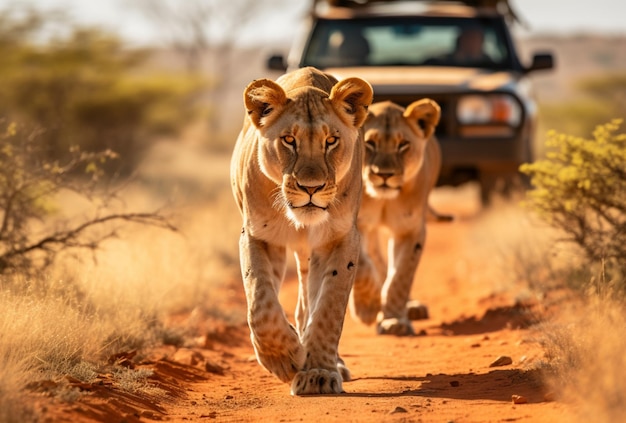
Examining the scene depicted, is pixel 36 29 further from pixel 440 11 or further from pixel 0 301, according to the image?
pixel 0 301

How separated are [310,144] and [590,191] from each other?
294 cm

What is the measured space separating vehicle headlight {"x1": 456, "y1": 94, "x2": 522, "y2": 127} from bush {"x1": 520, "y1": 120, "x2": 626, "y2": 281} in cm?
227

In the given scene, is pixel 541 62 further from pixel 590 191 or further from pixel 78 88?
pixel 78 88

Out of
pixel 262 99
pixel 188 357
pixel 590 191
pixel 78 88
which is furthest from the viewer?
pixel 78 88

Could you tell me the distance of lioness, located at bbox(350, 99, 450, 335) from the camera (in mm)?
7320

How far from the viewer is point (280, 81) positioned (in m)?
6.29

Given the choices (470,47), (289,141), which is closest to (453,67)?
(470,47)

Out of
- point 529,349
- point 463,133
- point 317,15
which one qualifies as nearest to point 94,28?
point 317,15

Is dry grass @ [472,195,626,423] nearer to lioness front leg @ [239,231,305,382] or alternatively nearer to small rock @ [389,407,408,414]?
small rock @ [389,407,408,414]

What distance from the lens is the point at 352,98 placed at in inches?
223

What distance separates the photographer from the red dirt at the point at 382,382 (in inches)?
188

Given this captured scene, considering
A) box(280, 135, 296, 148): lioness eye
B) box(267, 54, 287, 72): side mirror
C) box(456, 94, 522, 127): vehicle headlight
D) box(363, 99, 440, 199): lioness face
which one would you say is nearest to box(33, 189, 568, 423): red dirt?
box(363, 99, 440, 199): lioness face

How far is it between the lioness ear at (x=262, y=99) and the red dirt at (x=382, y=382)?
1.25 metres

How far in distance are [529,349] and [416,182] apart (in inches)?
68.3
